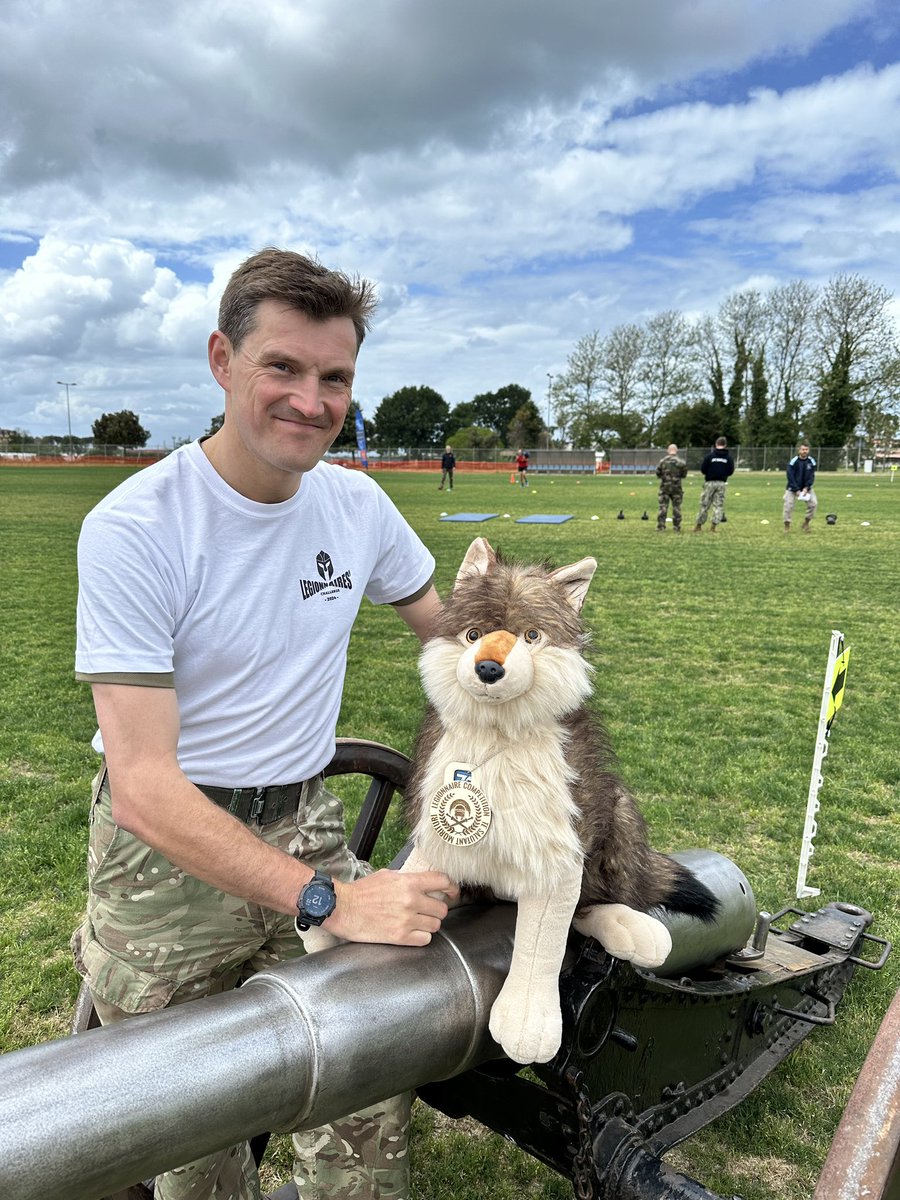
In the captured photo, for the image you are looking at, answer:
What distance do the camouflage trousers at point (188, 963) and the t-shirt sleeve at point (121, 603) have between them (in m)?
0.52

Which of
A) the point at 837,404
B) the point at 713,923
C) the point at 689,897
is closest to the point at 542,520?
the point at 713,923

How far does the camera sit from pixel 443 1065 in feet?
4.77

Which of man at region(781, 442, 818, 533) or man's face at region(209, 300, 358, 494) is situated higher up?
man's face at region(209, 300, 358, 494)

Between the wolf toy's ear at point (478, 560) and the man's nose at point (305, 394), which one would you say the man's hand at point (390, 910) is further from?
the man's nose at point (305, 394)

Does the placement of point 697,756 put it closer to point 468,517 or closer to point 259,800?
point 259,800

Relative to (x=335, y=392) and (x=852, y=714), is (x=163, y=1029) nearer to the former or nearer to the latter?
(x=335, y=392)

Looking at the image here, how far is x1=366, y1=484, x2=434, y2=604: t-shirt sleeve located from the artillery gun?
105 cm

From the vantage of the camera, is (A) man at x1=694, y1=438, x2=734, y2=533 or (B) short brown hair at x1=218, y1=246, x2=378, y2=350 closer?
(B) short brown hair at x1=218, y1=246, x2=378, y2=350

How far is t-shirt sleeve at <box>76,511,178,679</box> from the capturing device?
1.67 metres

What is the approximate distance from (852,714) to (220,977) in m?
5.89

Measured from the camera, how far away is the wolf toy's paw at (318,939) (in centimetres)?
157

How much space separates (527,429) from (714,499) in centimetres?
7187

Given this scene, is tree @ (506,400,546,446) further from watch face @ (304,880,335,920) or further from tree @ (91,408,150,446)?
watch face @ (304,880,335,920)

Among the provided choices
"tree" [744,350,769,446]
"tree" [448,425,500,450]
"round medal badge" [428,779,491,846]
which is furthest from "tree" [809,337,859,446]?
"round medal badge" [428,779,491,846]
